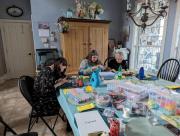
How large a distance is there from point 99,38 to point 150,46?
1.29m

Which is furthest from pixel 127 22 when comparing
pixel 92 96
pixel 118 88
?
pixel 92 96

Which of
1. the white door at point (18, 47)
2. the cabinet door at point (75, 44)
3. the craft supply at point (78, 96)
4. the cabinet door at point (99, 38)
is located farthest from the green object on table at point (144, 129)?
the white door at point (18, 47)

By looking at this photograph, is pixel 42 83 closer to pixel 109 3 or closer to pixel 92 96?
pixel 92 96

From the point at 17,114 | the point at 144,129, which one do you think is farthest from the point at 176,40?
the point at 17,114

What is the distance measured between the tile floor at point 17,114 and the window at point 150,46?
2.49 meters

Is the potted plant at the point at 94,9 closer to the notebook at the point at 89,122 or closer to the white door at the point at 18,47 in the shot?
the white door at the point at 18,47

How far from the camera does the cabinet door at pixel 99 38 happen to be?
3.35 metres

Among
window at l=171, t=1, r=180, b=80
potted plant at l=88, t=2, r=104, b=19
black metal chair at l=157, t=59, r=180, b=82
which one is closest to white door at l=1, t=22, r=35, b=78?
potted plant at l=88, t=2, r=104, b=19

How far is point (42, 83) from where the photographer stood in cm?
165

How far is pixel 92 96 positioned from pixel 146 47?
2.82 metres

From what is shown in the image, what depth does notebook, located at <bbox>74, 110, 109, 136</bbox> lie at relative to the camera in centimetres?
81

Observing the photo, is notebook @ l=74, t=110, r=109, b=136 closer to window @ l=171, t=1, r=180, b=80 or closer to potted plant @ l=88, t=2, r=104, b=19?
window @ l=171, t=1, r=180, b=80

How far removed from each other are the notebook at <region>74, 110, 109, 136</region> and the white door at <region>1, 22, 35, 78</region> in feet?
14.1

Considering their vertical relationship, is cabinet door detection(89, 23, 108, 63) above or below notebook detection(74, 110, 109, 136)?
above
